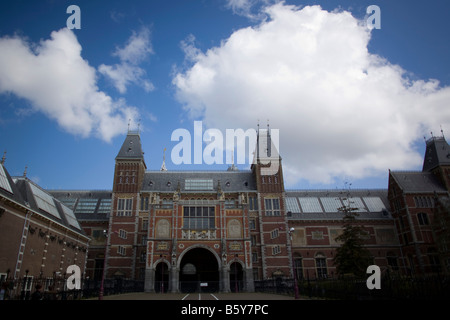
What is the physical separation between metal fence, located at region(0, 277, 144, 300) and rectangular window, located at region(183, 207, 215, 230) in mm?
10572

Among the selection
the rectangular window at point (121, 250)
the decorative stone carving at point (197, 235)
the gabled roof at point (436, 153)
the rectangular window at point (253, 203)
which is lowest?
the rectangular window at point (121, 250)

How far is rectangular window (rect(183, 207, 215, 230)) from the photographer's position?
43500 millimetres

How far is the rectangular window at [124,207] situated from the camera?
50.5 metres

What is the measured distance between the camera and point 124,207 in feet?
167

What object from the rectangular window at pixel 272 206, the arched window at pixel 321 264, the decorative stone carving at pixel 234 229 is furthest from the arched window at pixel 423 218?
the decorative stone carving at pixel 234 229

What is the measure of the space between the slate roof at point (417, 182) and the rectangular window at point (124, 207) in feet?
151

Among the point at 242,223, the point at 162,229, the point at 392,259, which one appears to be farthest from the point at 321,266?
the point at 162,229

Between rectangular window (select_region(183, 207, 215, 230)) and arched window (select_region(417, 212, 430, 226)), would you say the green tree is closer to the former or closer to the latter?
rectangular window (select_region(183, 207, 215, 230))

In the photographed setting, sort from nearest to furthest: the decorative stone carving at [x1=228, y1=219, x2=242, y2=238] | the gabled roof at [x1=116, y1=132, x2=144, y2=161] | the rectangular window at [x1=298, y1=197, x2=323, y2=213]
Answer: the decorative stone carving at [x1=228, y1=219, x2=242, y2=238] < the gabled roof at [x1=116, y1=132, x2=144, y2=161] < the rectangular window at [x1=298, y1=197, x2=323, y2=213]

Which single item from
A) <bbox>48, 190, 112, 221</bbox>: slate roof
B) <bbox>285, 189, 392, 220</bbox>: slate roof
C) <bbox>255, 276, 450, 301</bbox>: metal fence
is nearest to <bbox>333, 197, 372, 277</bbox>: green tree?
<bbox>255, 276, 450, 301</bbox>: metal fence

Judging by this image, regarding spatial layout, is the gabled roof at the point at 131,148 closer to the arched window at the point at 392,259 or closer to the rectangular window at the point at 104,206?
the rectangular window at the point at 104,206

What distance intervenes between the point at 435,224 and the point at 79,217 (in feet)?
187
